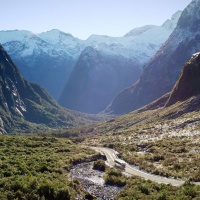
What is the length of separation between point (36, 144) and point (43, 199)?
54.9 metres

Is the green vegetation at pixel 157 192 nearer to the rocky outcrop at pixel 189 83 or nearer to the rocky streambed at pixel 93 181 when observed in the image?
the rocky streambed at pixel 93 181

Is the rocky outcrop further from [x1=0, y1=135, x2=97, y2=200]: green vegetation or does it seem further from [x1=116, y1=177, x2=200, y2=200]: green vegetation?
[x1=116, y1=177, x2=200, y2=200]: green vegetation

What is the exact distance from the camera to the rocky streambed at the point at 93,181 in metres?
45.4

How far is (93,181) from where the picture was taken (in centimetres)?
5425

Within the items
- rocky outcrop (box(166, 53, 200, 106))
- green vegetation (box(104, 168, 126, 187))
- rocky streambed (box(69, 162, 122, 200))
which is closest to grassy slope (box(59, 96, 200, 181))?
green vegetation (box(104, 168, 126, 187))

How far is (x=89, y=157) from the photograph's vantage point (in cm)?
8031

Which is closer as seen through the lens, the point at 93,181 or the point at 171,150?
the point at 93,181

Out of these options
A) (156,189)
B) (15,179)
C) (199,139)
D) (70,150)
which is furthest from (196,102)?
(15,179)

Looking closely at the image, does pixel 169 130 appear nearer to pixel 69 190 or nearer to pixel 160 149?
pixel 160 149

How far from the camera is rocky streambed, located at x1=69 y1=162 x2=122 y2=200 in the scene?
4541cm

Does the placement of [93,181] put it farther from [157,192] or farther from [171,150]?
[171,150]

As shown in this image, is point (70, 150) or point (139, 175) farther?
point (70, 150)

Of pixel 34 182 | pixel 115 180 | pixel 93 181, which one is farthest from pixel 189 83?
pixel 34 182

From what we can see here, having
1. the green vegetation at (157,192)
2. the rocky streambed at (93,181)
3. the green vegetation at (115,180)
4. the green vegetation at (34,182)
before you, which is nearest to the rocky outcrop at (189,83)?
the rocky streambed at (93,181)
